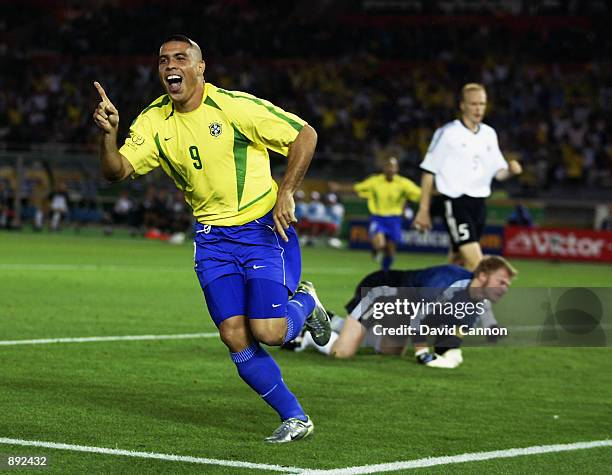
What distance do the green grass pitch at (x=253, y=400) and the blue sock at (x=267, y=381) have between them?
202mm

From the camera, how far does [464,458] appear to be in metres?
6.54

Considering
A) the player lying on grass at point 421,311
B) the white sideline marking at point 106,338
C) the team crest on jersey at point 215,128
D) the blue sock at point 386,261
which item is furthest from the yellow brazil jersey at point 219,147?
the blue sock at point 386,261

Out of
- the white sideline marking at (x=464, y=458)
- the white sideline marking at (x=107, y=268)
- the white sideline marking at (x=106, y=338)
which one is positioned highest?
the white sideline marking at (x=464, y=458)

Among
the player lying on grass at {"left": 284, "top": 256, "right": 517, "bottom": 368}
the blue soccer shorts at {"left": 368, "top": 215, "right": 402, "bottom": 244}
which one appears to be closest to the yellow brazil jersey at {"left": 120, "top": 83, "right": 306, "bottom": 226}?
the player lying on grass at {"left": 284, "top": 256, "right": 517, "bottom": 368}

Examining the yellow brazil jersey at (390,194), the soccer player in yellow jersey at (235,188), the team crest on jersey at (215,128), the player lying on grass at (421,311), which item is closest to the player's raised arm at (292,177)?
the soccer player in yellow jersey at (235,188)

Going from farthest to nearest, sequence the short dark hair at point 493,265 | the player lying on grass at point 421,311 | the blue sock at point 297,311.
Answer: the player lying on grass at point 421,311 < the short dark hair at point 493,265 < the blue sock at point 297,311

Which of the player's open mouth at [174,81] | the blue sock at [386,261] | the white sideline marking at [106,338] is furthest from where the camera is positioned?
the blue sock at [386,261]

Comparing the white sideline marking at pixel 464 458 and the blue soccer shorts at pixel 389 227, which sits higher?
the blue soccer shorts at pixel 389 227

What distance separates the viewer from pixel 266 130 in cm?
707

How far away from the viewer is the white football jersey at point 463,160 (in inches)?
487

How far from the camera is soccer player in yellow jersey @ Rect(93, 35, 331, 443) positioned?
6996 millimetres

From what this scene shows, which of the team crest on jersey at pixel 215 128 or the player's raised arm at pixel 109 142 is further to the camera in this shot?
the team crest on jersey at pixel 215 128

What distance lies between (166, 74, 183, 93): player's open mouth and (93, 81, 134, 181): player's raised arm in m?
0.36

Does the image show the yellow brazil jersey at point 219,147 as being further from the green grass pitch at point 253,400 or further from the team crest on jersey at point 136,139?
the green grass pitch at point 253,400
